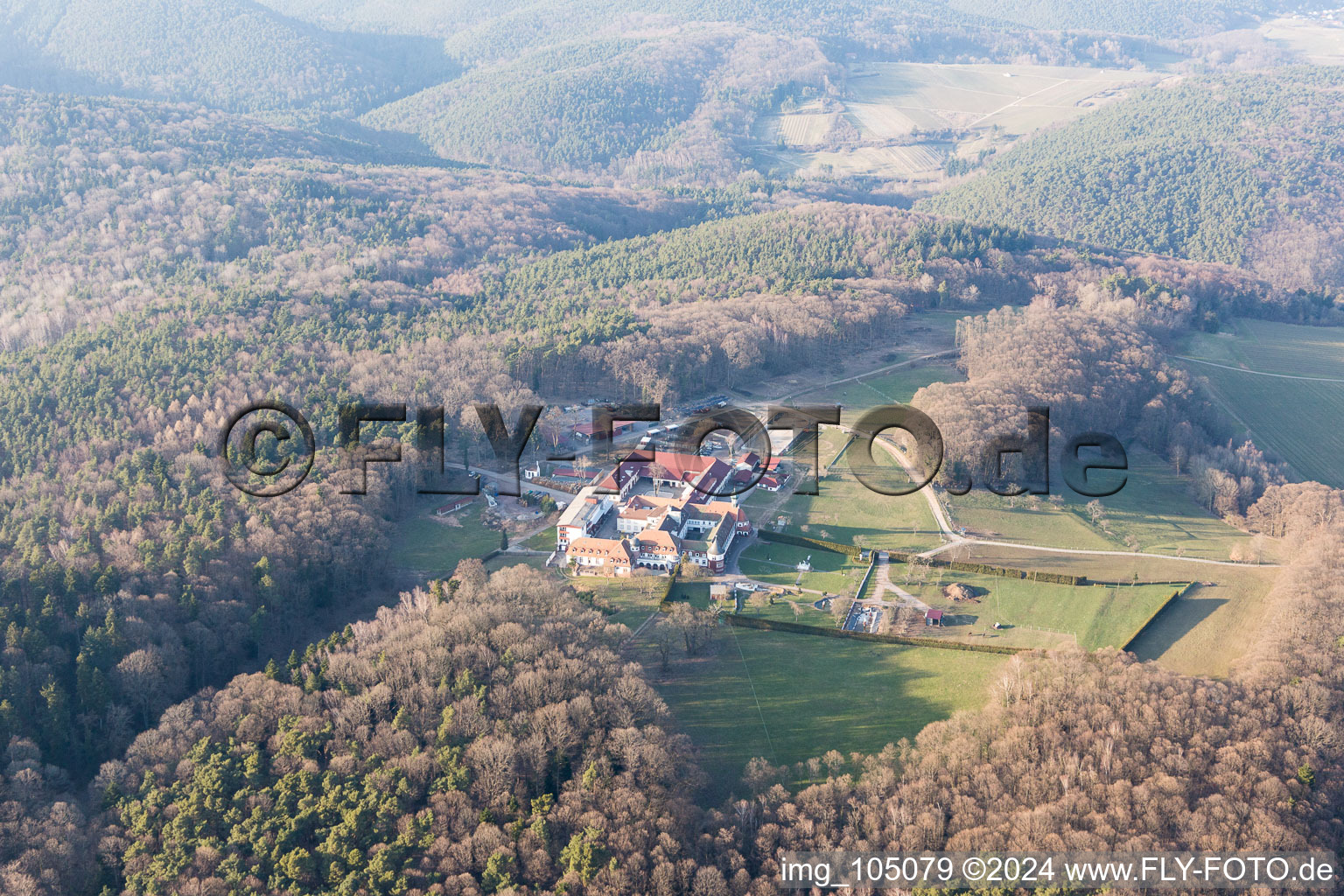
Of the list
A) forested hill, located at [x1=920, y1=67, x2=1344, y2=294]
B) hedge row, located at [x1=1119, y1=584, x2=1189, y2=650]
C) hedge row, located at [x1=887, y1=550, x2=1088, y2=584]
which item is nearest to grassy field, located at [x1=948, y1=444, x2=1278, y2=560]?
hedge row, located at [x1=887, y1=550, x2=1088, y2=584]

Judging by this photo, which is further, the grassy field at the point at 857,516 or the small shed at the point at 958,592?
the grassy field at the point at 857,516

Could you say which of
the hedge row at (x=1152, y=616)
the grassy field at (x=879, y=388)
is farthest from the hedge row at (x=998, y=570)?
the grassy field at (x=879, y=388)

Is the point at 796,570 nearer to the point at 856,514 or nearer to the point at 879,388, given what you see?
the point at 856,514

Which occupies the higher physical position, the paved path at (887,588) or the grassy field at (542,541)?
the grassy field at (542,541)

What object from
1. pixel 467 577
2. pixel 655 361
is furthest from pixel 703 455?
pixel 467 577

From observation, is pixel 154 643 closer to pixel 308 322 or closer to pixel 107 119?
pixel 308 322

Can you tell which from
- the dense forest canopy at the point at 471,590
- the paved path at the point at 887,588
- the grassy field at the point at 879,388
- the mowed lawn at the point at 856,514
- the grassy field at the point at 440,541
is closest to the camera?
the dense forest canopy at the point at 471,590

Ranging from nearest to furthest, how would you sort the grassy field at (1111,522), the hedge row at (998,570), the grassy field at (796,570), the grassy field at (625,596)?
the grassy field at (625,596), the grassy field at (796,570), the hedge row at (998,570), the grassy field at (1111,522)

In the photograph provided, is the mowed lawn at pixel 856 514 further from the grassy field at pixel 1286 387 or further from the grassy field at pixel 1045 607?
the grassy field at pixel 1286 387
